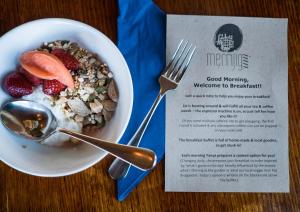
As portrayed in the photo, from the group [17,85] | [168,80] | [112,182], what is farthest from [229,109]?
[17,85]

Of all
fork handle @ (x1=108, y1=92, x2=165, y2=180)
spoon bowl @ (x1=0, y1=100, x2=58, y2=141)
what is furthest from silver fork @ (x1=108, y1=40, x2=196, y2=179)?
spoon bowl @ (x1=0, y1=100, x2=58, y2=141)

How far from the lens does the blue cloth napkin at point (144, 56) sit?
0.64 meters

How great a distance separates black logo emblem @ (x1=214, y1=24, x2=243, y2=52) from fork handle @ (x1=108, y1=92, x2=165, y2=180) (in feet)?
0.43

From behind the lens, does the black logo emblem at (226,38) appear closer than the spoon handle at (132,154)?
No

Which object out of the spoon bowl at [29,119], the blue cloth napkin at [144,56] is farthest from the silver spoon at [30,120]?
the blue cloth napkin at [144,56]

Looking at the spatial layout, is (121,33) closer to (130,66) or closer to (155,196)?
(130,66)

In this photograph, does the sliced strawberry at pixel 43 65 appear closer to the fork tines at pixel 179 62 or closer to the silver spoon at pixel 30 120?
the silver spoon at pixel 30 120

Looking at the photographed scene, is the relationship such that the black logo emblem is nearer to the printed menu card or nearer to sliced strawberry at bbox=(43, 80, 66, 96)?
the printed menu card

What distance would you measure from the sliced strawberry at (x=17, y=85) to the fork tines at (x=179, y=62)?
0.73 ft

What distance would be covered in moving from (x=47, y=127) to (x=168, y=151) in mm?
202

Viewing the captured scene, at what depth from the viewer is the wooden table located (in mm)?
624

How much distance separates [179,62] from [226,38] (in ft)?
0.30

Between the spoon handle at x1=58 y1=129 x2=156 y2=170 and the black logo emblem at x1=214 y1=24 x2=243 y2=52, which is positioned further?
the black logo emblem at x1=214 y1=24 x2=243 y2=52

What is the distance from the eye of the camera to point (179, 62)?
0.65 meters
